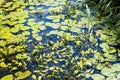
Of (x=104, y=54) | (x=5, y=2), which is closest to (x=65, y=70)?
(x=104, y=54)

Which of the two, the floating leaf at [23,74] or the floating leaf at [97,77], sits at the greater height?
the floating leaf at [23,74]

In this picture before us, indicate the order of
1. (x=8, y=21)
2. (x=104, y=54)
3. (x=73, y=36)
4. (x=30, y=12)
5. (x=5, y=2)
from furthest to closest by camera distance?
(x=5, y=2) < (x=30, y=12) < (x=8, y=21) < (x=73, y=36) < (x=104, y=54)

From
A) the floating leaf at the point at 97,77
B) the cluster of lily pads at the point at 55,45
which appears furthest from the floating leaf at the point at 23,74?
the floating leaf at the point at 97,77

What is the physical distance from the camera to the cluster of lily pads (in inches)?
86.2

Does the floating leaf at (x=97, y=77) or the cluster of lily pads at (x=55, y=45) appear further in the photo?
the cluster of lily pads at (x=55, y=45)

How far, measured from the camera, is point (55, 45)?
2.54 m

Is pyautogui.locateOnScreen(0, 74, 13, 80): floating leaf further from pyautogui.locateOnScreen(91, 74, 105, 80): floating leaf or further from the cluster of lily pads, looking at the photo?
pyautogui.locateOnScreen(91, 74, 105, 80): floating leaf

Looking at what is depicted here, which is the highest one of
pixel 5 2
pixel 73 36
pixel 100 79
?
pixel 5 2

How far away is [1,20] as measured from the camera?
10.1 ft

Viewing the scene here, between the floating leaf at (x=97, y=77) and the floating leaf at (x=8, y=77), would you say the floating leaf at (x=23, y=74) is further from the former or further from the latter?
the floating leaf at (x=97, y=77)

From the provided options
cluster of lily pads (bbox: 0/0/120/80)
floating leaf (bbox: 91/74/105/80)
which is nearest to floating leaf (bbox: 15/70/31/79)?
cluster of lily pads (bbox: 0/0/120/80)

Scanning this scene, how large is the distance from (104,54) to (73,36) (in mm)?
434

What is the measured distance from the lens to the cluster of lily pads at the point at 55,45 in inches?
86.2

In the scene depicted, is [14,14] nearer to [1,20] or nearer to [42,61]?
[1,20]
